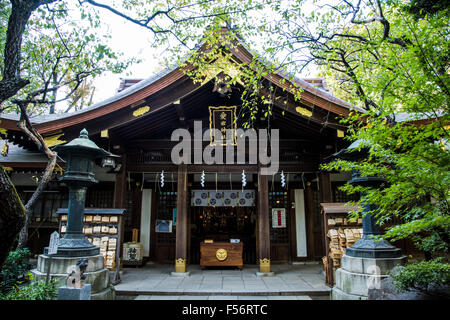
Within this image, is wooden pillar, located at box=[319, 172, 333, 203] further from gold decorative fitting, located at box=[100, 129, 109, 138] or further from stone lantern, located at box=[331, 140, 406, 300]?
gold decorative fitting, located at box=[100, 129, 109, 138]

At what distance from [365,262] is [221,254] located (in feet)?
17.2

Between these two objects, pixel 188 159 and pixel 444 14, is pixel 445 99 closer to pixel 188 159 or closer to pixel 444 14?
pixel 444 14

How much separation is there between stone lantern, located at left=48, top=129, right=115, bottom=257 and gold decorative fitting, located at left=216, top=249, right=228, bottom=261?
14.4 ft

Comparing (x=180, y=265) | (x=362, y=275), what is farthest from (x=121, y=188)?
(x=362, y=275)

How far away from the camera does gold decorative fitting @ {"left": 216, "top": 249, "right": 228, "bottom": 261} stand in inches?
379

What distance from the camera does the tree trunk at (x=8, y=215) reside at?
2768 millimetres

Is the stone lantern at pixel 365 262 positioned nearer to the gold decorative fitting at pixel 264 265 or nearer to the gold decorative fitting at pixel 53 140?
the gold decorative fitting at pixel 264 265

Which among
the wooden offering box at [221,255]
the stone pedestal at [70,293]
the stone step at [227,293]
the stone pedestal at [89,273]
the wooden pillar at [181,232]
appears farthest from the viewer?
the wooden offering box at [221,255]

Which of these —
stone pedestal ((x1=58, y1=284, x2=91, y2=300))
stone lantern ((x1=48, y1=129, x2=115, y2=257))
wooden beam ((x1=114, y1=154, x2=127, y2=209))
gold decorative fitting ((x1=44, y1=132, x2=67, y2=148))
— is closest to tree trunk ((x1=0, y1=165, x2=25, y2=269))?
stone pedestal ((x1=58, y1=284, x2=91, y2=300))

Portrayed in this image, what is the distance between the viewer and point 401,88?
393cm

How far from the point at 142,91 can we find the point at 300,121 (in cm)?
529

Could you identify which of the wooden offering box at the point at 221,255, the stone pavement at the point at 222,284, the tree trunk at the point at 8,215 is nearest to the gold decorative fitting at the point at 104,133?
the stone pavement at the point at 222,284

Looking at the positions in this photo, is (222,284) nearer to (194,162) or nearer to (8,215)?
(194,162)

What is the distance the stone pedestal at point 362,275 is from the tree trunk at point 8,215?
19.0 feet
